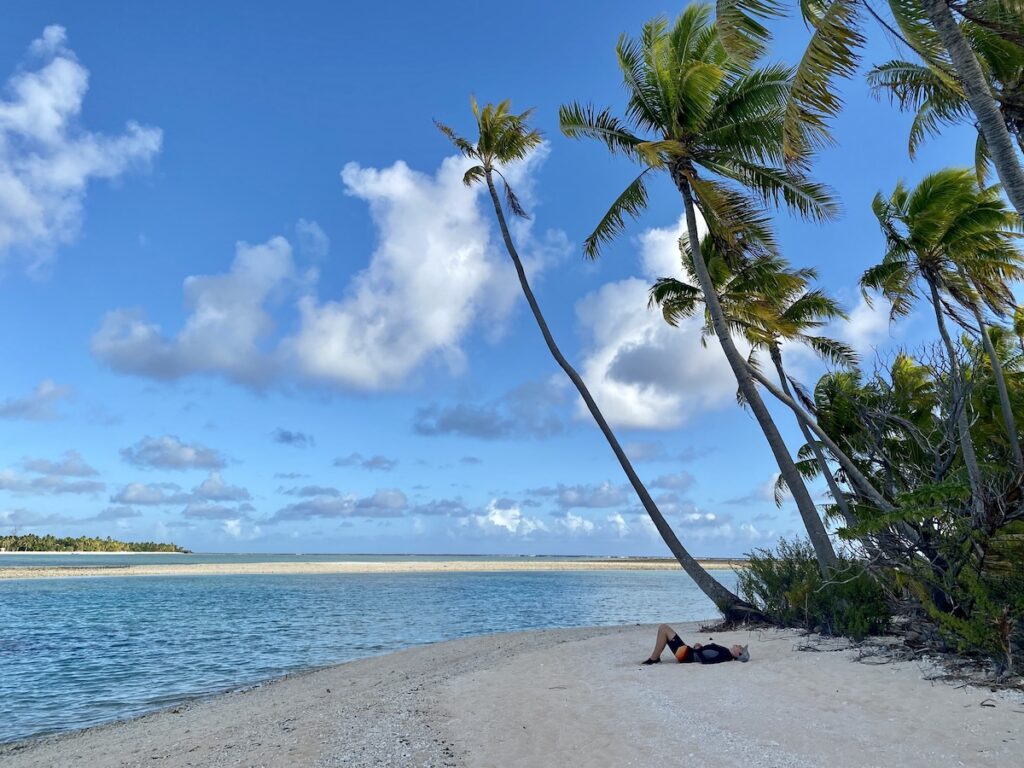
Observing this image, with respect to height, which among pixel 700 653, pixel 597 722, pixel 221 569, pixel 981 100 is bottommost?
pixel 221 569

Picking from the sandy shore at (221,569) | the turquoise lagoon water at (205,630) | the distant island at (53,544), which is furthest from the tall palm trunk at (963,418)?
the distant island at (53,544)

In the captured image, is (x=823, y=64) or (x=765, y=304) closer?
(x=823, y=64)

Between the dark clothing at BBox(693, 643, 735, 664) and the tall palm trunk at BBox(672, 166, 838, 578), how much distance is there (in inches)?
142

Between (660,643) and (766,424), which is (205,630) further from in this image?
(766,424)

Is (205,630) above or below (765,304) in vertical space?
below

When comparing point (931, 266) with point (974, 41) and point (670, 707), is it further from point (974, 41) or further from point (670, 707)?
point (670, 707)

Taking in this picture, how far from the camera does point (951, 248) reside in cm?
1513

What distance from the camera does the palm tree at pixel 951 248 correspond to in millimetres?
14578

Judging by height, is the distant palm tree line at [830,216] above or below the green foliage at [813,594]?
above

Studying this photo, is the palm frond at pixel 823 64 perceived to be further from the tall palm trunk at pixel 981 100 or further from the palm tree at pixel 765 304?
the palm tree at pixel 765 304

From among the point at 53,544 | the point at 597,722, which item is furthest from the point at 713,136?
the point at 53,544

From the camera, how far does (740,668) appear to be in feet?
28.0

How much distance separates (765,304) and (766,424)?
195 inches

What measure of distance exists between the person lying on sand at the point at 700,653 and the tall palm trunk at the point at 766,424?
11.5ft
